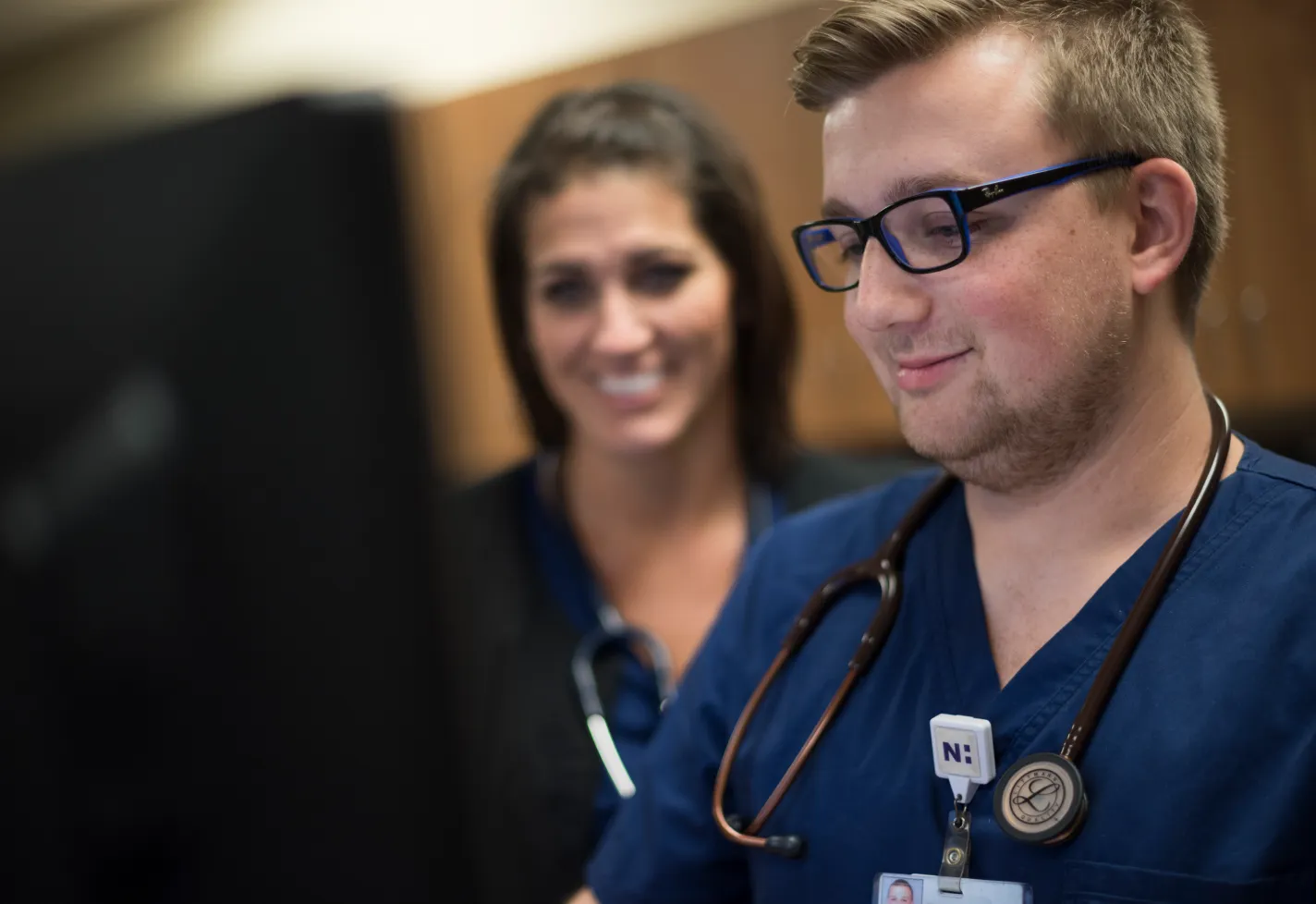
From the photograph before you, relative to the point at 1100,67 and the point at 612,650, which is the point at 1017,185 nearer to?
the point at 1100,67

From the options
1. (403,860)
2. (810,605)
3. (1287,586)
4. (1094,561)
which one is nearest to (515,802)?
(810,605)

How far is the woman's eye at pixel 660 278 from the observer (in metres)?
1.59

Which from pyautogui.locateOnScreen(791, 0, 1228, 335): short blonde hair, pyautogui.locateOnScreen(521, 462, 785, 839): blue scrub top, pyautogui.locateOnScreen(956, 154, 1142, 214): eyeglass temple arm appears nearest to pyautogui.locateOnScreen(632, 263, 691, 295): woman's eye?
pyautogui.locateOnScreen(521, 462, 785, 839): blue scrub top

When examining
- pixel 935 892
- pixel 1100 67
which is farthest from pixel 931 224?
pixel 935 892

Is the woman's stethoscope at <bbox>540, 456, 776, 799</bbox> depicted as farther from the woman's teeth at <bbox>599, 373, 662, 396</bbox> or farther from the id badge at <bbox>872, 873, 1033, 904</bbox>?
the id badge at <bbox>872, 873, 1033, 904</bbox>

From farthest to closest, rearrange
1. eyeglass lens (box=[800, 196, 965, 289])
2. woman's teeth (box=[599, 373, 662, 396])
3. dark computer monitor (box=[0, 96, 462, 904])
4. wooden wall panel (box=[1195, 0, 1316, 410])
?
wooden wall panel (box=[1195, 0, 1316, 410])
woman's teeth (box=[599, 373, 662, 396])
eyeglass lens (box=[800, 196, 965, 289])
dark computer monitor (box=[0, 96, 462, 904])

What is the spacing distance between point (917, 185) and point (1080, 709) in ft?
1.32

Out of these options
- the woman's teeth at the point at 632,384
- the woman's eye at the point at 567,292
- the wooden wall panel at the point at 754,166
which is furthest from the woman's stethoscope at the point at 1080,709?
the wooden wall panel at the point at 754,166

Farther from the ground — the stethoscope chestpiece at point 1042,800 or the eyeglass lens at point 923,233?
the eyeglass lens at point 923,233

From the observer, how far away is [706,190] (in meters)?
1.61

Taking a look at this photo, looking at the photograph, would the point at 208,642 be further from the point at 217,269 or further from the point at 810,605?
the point at 810,605

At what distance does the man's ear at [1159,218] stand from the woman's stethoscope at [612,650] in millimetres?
709

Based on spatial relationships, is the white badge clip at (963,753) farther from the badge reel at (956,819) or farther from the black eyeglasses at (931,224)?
the black eyeglasses at (931,224)

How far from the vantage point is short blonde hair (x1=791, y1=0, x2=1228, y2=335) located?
954mm
